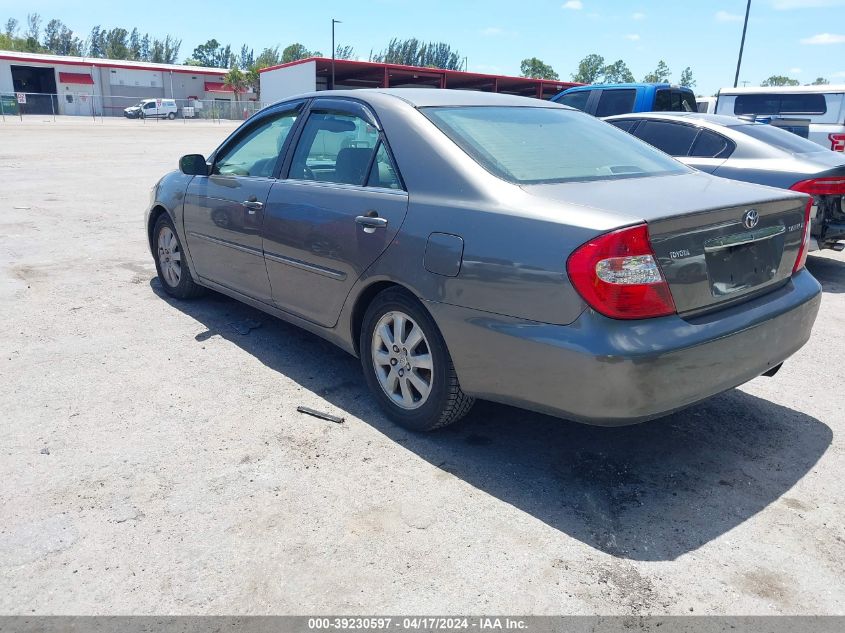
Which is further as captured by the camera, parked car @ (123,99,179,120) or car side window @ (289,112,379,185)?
parked car @ (123,99,179,120)

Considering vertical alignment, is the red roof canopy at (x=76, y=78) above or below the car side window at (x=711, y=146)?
above

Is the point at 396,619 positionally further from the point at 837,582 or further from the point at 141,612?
the point at 837,582

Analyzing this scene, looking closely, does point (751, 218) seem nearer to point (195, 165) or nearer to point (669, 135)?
point (195, 165)

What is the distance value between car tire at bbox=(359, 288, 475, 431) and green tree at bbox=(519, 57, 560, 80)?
418 feet

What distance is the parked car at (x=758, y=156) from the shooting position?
6453 millimetres

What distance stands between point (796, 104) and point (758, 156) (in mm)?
13016

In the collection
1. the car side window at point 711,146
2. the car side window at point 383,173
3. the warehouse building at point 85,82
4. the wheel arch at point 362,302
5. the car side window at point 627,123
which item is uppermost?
the warehouse building at point 85,82

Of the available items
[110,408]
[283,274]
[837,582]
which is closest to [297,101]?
[283,274]

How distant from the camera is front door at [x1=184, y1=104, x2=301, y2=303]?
4367 mm

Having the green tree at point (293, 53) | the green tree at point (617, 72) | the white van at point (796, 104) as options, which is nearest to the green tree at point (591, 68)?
the green tree at point (617, 72)

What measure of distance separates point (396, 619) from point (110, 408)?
7.42ft

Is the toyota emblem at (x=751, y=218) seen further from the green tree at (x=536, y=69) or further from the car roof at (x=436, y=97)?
the green tree at (x=536, y=69)

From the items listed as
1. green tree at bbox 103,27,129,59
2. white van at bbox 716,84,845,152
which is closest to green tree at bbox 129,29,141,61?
green tree at bbox 103,27,129,59

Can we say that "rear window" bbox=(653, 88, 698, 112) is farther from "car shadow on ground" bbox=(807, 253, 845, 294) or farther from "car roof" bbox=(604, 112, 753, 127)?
"car shadow on ground" bbox=(807, 253, 845, 294)
